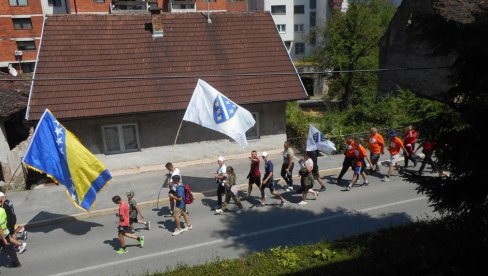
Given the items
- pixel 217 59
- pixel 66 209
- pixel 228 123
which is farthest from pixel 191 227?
pixel 217 59

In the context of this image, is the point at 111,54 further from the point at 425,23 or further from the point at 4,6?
the point at 4,6

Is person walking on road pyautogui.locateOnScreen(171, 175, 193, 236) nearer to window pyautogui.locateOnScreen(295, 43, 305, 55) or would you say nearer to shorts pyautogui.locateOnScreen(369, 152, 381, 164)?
shorts pyautogui.locateOnScreen(369, 152, 381, 164)

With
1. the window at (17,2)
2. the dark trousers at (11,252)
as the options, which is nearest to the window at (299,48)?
the window at (17,2)

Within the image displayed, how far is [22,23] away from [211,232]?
39.7 metres

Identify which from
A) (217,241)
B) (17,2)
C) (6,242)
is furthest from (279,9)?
(6,242)

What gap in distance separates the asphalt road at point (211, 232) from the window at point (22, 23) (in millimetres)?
36476

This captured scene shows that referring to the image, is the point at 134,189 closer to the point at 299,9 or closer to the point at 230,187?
the point at 230,187

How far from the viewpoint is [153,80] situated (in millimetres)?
16234

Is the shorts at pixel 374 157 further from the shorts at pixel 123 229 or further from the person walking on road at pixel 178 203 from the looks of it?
the shorts at pixel 123 229

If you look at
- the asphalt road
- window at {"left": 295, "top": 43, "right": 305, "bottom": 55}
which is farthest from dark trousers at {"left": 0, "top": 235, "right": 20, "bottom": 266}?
window at {"left": 295, "top": 43, "right": 305, "bottom": 55}

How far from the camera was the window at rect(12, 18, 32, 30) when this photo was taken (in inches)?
1607

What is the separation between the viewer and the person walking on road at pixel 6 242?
30.9 feet

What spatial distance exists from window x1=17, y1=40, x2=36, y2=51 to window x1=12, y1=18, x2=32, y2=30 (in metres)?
1.43

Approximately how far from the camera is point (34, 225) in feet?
38.9
